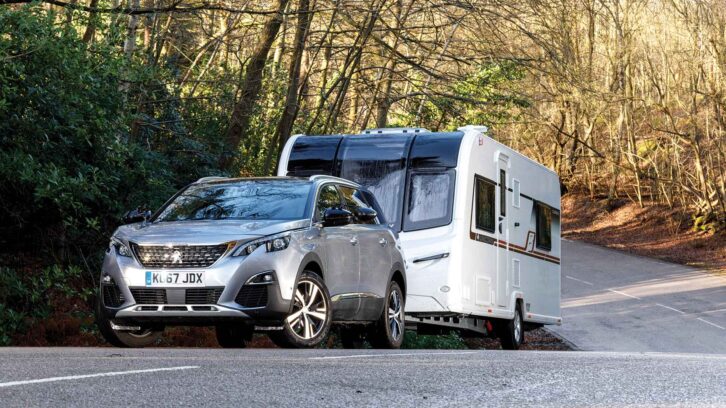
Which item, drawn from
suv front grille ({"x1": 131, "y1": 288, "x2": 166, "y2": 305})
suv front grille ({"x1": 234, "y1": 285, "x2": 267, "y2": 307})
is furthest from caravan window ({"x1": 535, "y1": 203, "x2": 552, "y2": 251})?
suv front grille ({"x1": 131, "y1": 288, "x2": 166, "y2": 305})

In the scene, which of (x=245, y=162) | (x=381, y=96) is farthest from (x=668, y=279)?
(x=245, y=162)

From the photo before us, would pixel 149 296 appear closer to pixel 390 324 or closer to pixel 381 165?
pixel 390 324

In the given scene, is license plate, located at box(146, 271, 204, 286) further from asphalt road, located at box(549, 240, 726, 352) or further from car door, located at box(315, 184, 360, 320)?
asphalt road, located at box(549, 240, 726, 352)

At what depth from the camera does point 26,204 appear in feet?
52.9

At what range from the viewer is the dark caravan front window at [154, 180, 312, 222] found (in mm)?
12594

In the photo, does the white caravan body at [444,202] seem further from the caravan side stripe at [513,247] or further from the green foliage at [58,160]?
the green foliage at [58,160]

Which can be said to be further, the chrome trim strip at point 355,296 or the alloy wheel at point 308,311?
the chrome trim strip at point 355,296

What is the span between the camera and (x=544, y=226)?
21.0 m

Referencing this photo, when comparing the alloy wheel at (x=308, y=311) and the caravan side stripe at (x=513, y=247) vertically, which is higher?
the caravan side stripe at (x=513, y=247)

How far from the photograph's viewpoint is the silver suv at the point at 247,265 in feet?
37.9

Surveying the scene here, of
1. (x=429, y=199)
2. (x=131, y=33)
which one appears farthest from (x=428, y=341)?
(x=131, y=33)

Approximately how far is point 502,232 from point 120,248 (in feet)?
25.0

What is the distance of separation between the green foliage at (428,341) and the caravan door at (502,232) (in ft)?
7.24

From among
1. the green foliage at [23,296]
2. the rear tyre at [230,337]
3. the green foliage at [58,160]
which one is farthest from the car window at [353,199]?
the green foliage at [23,296]
